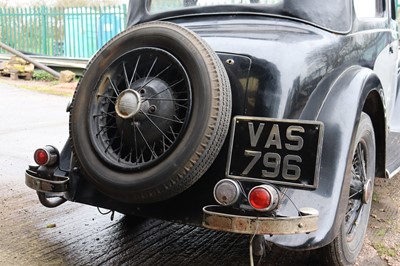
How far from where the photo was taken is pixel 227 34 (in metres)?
2.90

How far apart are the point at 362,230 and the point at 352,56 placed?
1.15 meters

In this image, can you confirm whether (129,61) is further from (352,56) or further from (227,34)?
(352,56)

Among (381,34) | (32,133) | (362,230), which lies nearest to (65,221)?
(362,230)

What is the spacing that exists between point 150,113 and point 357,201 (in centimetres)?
150

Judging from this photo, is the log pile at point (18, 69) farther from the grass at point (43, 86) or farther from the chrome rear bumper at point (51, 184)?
the chrome rear bumper at point (51, 184)

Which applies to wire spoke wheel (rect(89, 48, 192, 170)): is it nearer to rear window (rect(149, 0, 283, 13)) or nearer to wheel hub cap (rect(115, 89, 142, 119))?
wheel hub cap (rect(115, 89, 142, 119))

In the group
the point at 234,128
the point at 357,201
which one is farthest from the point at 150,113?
the point at 357,201

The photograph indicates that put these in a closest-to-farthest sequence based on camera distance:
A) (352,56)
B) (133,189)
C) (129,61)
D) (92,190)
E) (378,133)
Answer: (133,189) < (129,61) < (92,190) < (352,56) < (378,133)

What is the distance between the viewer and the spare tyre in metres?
2.45

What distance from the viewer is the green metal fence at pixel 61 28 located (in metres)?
13.4

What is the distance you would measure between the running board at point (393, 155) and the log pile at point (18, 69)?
10.8 metres

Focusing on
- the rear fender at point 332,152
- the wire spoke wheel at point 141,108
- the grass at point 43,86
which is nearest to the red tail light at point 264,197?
the rear fender at point 332,152

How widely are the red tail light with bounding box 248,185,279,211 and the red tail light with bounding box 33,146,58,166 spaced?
1.39m

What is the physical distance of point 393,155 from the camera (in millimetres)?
4125
